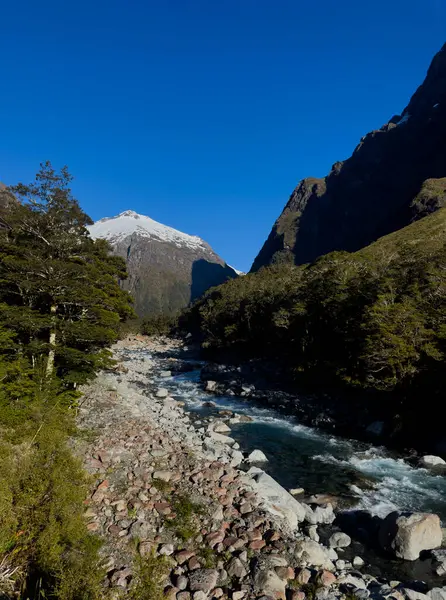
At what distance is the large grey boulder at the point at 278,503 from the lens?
9631mm

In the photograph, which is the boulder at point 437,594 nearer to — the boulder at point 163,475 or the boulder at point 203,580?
the boulder at point 203,580

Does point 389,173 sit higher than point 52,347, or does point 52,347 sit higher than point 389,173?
point 389,173

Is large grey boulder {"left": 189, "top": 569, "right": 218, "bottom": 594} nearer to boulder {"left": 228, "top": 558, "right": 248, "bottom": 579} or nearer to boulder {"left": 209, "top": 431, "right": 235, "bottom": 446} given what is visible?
boulder {"left": 228, "top": 558, "right": 248, "bottom": 579}

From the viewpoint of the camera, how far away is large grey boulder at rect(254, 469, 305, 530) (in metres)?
9.63

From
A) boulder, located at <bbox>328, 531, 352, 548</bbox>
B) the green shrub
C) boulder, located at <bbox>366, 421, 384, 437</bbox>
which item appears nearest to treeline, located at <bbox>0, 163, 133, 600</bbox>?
the green shrub

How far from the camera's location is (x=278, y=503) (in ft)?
33.6

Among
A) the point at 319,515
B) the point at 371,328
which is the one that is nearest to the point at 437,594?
the point at 319,515

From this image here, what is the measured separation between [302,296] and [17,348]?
2946 centimetres

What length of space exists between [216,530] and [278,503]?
275cm

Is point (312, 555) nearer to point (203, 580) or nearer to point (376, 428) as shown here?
point (203, 580)

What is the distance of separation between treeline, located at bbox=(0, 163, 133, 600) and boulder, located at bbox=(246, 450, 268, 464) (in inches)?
320

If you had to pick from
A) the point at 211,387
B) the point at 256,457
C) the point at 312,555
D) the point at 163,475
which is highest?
the point at 163,475

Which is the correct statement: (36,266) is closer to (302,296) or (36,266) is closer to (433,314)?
(433,314)

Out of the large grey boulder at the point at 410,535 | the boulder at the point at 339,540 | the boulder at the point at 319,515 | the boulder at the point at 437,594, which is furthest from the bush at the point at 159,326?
the boulder at the point at 437,594
